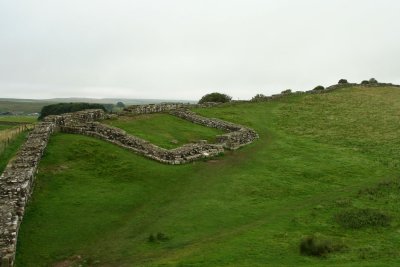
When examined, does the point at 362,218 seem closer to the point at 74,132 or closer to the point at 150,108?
the point at 74,132

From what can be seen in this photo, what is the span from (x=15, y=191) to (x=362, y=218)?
61.2 feet

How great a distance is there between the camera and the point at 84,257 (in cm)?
1959

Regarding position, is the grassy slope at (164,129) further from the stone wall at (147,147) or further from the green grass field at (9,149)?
the green grass field at (9,149)

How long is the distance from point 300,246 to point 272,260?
1.90 meters

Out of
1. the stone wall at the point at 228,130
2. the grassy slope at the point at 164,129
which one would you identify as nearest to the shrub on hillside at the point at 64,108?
the stone wall at the point at 228,130

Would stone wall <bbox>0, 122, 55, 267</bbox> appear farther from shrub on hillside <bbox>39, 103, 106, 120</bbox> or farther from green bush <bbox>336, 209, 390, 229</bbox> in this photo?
shrub on hillside <bbox>39, 103, 106, 120</bbox>

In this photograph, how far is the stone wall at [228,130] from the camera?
133 feet

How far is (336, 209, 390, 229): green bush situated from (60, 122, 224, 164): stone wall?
44.4 ft

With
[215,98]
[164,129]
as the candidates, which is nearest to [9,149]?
[164,129]

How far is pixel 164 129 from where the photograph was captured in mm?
44125

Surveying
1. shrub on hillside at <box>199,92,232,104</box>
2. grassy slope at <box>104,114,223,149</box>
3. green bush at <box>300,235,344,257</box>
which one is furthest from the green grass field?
shrub on hillside at <box>199,92,232,104</box>

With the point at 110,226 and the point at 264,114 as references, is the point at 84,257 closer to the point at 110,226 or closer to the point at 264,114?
the point at 110,226

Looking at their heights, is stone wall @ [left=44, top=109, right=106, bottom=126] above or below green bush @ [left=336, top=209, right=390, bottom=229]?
above

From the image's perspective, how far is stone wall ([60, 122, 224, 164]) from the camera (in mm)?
A: 34000
